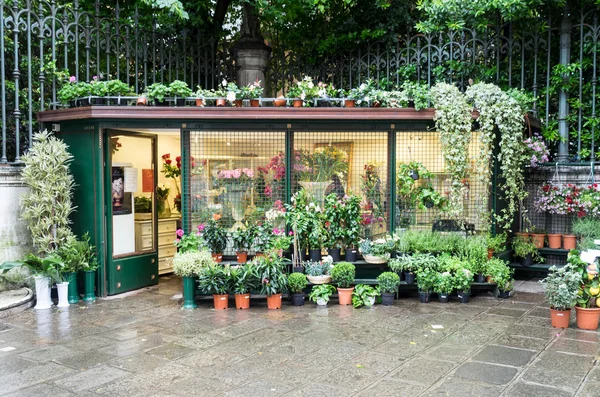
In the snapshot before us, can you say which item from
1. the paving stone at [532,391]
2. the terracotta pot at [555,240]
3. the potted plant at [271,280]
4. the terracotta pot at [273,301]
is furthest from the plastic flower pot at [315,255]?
the terracotta pot at [555,240]

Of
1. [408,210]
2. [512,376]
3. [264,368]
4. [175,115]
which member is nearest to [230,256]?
[175,115]

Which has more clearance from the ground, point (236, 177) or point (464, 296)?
point (236, 177)

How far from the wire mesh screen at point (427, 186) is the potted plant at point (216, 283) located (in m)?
3.08

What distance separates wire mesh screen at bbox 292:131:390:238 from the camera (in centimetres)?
909

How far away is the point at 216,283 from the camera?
8102 mm

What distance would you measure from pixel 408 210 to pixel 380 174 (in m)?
0.78

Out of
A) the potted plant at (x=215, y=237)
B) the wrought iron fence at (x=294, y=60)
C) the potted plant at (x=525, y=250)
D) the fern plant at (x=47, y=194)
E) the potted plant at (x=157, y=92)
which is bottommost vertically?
the potted plant at (x=525, y=250)

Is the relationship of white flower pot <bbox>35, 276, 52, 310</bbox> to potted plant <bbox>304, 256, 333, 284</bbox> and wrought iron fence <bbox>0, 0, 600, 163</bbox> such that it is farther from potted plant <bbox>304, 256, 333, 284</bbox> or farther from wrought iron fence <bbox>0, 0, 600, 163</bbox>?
potted plant <bbox>304, 256, 333, 284</bbox>

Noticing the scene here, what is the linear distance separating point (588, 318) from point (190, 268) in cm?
547

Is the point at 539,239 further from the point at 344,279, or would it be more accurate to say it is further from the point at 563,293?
the point at 344,279

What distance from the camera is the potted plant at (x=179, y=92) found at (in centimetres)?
885

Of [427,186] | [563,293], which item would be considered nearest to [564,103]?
[427,186]

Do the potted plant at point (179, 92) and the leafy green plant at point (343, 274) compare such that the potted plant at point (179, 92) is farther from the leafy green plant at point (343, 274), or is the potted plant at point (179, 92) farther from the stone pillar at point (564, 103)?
the stone pillar at point (564, 103)

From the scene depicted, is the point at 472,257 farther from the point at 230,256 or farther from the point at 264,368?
the point at 264,368
